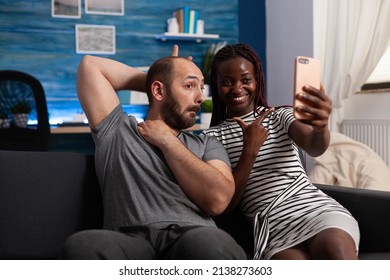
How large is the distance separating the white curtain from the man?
8.48 ft

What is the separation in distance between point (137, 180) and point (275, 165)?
48cm

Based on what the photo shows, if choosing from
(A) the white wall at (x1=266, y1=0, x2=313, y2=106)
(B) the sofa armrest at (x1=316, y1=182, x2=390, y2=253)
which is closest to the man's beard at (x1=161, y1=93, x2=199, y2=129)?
(B) the sofa armrest at (x1=316, y1=182, x2=390, y2=253)

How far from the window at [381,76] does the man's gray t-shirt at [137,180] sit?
2.72m

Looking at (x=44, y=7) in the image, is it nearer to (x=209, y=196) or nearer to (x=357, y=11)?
(x=357, y=11)

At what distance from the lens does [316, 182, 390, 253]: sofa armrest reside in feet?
5.67

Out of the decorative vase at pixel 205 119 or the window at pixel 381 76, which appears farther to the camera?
the decorative vase at pixel 205 119

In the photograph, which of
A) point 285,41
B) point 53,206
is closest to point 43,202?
point 53,206

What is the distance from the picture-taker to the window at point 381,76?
4.14m

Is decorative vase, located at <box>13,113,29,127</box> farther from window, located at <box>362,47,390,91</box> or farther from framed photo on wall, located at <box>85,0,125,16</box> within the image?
window, located at <box>362,47,390,91</box>

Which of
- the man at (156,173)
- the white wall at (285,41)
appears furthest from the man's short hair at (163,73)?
the white wall at (285,41)

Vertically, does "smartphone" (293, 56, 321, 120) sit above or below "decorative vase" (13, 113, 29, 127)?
above

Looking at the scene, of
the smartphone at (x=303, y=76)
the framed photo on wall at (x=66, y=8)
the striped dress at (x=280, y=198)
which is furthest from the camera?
the framed photo on wall at (x=66, y=8)

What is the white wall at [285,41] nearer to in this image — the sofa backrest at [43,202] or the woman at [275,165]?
the woman at [275,165]
